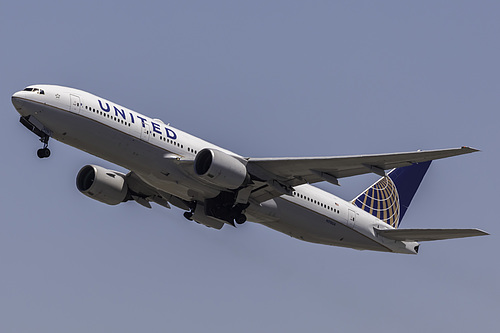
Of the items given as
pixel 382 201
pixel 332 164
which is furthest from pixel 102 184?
pixel 382 201

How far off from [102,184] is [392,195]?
16.3 meters

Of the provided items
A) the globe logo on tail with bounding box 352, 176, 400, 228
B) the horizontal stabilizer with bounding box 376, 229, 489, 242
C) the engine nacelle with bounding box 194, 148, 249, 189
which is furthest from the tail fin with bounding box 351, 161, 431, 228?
the engine nacelle with bounding box 194, 148, 249, 189

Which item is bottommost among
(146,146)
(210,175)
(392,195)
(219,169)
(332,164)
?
(210,175)

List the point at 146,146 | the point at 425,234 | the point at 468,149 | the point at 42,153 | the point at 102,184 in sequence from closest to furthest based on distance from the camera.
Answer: the point at 468,149, the point at 42,153, the point at 146,146, the point at 425,234, the point at 102,184

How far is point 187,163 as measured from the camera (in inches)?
1444

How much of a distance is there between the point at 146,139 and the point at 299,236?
9.61 m

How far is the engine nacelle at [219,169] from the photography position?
119 feet

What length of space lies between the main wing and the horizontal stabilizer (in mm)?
5443

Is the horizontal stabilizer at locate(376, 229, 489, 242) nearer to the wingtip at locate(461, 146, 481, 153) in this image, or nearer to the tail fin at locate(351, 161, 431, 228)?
the tail fin at locate(351, 161, 431, 228)

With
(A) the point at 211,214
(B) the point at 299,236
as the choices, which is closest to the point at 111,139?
(A) the point at 211,214

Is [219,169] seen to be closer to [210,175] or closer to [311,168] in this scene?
[210,175]

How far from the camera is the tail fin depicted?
149ft

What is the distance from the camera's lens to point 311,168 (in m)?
37.2

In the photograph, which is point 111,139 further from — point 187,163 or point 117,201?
point 117,201
